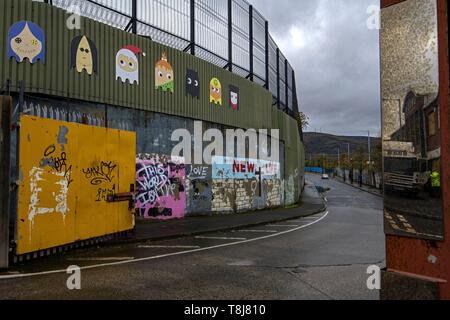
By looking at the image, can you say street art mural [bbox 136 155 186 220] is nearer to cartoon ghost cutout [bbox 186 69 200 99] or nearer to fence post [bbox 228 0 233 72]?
cartoon ghost cutout [bbox 186 69 200 99]

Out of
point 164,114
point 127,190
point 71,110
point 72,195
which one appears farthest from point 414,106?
point 164,114

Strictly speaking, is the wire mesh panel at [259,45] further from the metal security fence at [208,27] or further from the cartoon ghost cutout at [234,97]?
the cartoon ghost cutout at [234,97]

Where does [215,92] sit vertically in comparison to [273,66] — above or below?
below

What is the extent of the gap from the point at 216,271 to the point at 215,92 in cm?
1303

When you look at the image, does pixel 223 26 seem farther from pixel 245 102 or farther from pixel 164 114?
pixel 164 114

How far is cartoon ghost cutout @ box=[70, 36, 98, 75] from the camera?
12.8 metres

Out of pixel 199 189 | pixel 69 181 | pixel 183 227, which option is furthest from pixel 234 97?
pixel 69 181

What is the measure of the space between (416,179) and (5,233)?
7010 millimetres

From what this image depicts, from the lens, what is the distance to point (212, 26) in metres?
19.9

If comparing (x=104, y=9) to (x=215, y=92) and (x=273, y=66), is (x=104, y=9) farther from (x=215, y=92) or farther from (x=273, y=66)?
(x=273, y=66)

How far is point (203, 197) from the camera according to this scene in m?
18.1

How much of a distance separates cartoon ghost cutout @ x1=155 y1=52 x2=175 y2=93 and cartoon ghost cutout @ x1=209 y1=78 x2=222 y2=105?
108 inches

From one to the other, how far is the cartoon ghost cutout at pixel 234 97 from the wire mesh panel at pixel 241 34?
68.7 inches

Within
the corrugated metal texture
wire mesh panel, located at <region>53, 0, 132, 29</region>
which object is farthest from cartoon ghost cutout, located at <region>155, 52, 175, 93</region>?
wire mesh panel, located at <region>53, 0, 132, 29</region>
